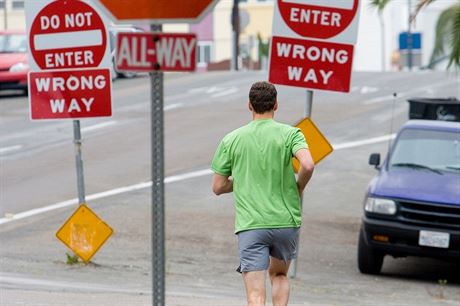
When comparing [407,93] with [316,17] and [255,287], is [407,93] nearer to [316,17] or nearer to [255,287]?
[316,17]

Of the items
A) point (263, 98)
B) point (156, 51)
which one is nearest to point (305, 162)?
point (263, 98)

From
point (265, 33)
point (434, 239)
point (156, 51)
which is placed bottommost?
point (265, 33)

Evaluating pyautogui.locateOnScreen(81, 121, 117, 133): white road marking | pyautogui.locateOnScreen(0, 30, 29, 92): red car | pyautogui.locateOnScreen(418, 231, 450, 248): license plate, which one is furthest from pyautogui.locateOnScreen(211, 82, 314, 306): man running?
pyautogui.locateOnScreen(0, 30, 29, 92): red car

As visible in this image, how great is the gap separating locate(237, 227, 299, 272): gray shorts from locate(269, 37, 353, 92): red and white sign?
5.01 metres

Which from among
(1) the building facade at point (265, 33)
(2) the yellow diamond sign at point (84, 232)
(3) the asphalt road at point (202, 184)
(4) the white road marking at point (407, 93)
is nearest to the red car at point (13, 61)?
(3) the asphalt road at point (202, 184)

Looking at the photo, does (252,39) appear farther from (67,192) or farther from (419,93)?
(67,192)

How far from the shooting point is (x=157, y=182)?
6.26m

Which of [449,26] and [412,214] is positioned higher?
[449,26]

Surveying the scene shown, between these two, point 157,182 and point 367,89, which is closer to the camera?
point 157,182

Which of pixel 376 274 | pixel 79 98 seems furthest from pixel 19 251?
pixel 376 274

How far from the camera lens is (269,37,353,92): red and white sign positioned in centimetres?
1347

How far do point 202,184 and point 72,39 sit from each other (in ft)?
29.2

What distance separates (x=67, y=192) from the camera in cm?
2038

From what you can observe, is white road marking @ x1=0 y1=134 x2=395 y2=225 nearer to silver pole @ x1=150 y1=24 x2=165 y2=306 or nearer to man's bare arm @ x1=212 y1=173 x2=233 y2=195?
man's bare arm @ x1=212 y1=173 x2=233 y2=195
